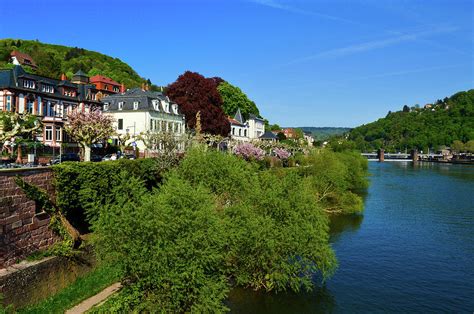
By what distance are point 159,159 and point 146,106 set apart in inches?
1016

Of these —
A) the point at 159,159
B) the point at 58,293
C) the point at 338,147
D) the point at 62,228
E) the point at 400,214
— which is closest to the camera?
the point at 58,293

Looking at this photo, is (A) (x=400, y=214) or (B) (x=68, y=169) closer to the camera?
(B) (x=68, y=169)

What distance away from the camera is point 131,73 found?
19012 cm

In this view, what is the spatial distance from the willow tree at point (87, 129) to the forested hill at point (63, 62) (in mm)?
60269

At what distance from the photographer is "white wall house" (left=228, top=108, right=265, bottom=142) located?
89.9 meters

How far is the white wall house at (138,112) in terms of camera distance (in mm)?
61312

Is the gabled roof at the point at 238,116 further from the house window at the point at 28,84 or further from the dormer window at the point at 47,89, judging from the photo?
the house window at the point at 28,84

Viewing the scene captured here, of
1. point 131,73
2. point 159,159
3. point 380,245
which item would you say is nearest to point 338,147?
point 380,245

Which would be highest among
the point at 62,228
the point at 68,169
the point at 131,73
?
the point at 131,73

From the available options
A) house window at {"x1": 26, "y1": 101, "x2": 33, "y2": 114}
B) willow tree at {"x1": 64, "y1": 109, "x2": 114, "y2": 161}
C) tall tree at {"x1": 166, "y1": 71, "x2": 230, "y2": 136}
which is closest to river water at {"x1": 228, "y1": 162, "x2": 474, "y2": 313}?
willow tree at {"x1": 64, "y1": 109, "x2": 114, "y2": 161}

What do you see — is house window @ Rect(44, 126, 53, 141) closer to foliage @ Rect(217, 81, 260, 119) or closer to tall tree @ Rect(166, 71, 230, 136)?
tall tree @ Rect(166, 71, 230, 136)

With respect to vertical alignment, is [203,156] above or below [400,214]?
above

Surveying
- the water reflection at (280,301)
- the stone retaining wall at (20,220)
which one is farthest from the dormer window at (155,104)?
the water reflection at (280,301)

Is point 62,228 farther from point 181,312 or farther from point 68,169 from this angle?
point 181,312
